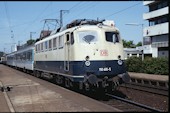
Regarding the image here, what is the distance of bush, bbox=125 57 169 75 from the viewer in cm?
2779

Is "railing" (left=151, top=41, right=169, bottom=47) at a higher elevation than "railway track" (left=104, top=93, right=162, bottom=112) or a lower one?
higher

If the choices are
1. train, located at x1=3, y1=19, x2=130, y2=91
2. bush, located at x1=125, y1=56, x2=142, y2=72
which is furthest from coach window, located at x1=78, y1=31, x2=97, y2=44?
bush, located at x1=125, y1=56, x2=142, y2=72

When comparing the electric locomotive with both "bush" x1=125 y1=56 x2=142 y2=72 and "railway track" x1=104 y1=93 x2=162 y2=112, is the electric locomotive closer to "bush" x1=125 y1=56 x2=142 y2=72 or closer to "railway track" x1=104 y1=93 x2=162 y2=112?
"railway track" x1=104 y1=93 x2=162 y2=112

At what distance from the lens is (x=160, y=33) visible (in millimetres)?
57188

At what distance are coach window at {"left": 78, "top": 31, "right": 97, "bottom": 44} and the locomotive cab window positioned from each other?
59 cm

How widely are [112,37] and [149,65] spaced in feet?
54.3

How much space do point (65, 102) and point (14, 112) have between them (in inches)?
90.1

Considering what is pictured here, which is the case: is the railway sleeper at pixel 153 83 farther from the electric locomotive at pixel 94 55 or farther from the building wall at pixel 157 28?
the building wall at pixel 157 28

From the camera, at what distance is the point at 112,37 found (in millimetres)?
14570

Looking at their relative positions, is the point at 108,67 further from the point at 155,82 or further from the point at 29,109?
the point at 155,82

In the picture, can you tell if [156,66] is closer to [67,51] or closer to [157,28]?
[67,51]

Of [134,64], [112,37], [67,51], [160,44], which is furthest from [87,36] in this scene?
[160,44]

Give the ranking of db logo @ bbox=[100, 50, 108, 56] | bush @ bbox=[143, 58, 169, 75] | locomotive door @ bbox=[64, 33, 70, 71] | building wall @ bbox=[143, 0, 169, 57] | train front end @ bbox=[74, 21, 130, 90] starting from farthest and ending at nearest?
building wall @ bbox=[143, 0, 169, 57] < bush @ bbox=[143, 58, 169, 75] < locomotive door @ bbox=[64, 33, 70, 71] < db logo @ bbox=[100, 50, 108, 56] < train front end @ bbox=[74, 21, 130, 90]

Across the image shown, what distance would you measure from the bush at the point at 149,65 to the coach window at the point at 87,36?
14025 mm
